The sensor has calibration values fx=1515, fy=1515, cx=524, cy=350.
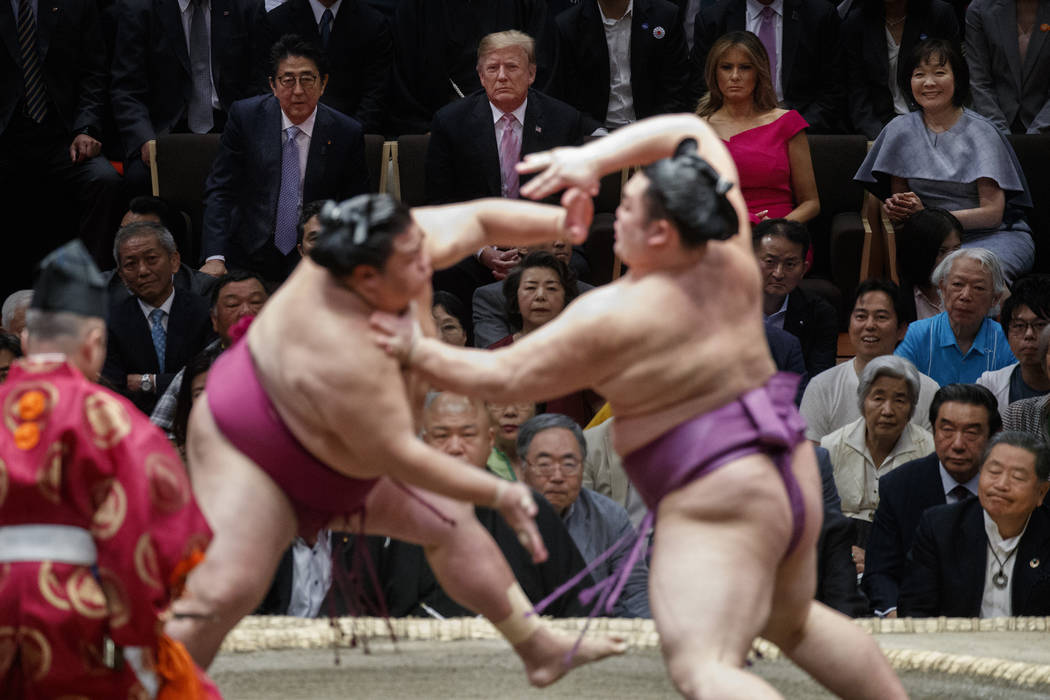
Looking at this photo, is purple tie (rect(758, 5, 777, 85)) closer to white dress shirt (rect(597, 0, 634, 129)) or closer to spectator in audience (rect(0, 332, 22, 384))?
white dress shirt (rect(597, 0, 634, 129))

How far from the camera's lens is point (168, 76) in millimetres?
5461

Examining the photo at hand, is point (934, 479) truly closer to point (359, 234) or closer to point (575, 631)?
point (575, 631)

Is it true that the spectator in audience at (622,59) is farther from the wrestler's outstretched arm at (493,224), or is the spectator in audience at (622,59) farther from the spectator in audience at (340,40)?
the wrestler's outstretched arm at (493,224)

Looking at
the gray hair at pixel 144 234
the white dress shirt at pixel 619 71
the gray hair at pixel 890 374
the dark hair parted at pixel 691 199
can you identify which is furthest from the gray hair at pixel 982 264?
the dark hair parted at pixel 691 199

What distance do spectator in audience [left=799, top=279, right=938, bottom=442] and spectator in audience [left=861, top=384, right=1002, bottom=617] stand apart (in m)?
0.38

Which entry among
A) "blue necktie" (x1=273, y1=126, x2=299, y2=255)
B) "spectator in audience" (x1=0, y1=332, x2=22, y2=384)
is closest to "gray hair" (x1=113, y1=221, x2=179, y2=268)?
"blue necktie" (x1=273, y1=126, x2=299, y2=255)

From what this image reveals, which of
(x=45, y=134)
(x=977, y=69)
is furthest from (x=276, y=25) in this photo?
(x=977, y=69)

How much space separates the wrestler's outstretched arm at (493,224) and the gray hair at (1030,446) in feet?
5.49

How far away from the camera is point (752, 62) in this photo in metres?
4.86

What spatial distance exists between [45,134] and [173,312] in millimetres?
1258

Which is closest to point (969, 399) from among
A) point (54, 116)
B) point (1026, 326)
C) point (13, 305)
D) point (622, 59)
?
point (1026, 326)

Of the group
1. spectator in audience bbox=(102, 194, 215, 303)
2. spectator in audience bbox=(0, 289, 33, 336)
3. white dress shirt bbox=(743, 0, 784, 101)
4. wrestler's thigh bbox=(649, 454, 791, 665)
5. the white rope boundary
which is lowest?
the white rope boundary

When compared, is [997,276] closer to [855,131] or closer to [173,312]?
[855,131]

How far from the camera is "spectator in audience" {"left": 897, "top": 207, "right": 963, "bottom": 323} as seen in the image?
4.88 m
